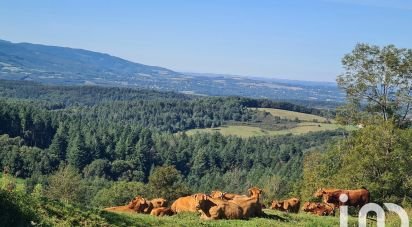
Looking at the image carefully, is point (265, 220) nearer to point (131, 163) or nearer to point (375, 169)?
point (375, 169)

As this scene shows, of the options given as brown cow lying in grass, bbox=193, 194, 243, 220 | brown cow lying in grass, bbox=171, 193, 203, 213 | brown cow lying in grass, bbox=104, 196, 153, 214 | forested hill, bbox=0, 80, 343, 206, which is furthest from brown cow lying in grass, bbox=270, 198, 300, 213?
forested hill, bbox=0, 80, 343, 206

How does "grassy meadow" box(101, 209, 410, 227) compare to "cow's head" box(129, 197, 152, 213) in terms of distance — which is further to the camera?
"cow's head" box(129, 197, 152, 213)

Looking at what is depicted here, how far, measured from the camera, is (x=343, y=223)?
18.2 metres

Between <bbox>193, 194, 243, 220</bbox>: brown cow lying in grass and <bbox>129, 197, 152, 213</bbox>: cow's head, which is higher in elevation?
<bbox>193, 194, 243, 220</bbox>: brown cow lying in grass

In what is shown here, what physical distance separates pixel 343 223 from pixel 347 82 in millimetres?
28384

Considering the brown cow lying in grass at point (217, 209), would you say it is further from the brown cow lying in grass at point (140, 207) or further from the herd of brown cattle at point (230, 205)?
the brown cow lying in grass at point (140, 207)

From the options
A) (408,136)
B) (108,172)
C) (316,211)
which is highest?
(408,136)

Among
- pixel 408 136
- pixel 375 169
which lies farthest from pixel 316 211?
pixel 408 136

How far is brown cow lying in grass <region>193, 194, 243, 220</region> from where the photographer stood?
18844mm

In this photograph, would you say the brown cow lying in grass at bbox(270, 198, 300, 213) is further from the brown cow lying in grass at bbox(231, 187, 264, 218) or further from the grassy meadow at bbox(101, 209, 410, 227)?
the brown cow lying in grass at bbox(231, 187, 264, 218)

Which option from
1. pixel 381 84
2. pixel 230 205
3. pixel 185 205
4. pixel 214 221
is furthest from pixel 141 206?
pixel 381 84

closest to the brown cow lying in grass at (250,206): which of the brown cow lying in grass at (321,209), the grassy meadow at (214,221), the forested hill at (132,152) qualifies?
the grassy meadow at (214,221)

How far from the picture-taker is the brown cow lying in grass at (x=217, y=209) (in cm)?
1884

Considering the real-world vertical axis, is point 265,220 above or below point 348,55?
below
